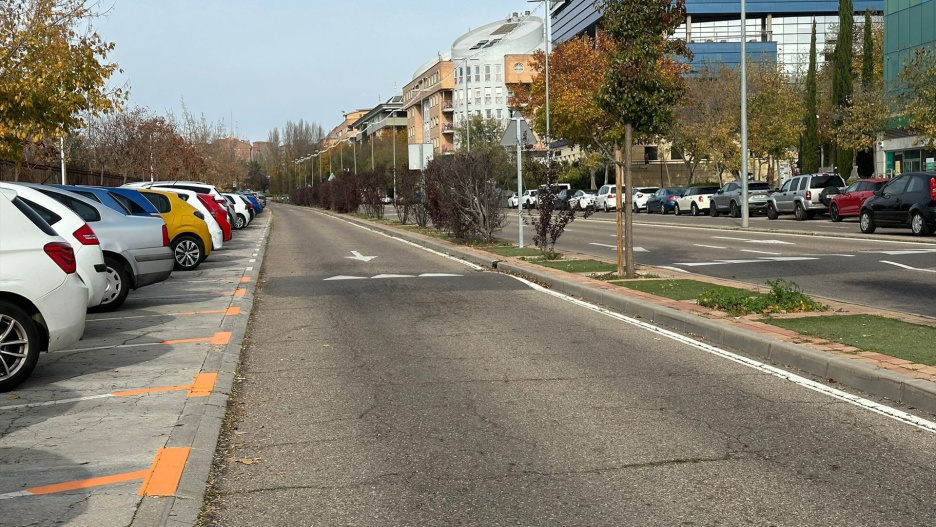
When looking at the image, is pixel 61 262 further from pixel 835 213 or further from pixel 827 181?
pixel 827 181

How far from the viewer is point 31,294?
26.9 ft

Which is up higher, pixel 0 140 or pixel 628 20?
pixel 628 20

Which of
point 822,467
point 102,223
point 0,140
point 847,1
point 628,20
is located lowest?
point 822,467

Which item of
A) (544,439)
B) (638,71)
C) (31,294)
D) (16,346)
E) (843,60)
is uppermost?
(843,60)

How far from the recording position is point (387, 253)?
25.0 m

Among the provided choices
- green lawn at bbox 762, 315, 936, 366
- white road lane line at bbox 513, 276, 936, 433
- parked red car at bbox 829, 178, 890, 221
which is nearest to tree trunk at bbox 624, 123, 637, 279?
white road lane line at bbox 513, 276, 936, 433

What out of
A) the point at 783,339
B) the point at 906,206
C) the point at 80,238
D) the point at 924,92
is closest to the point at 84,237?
the point at 80,238

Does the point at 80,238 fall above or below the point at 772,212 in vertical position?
above

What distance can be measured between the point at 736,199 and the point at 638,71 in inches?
1252

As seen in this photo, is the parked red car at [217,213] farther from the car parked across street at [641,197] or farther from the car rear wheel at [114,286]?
the car parked across street at [641,197]

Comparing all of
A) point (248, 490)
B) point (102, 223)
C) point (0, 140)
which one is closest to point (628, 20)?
point (102, 223)

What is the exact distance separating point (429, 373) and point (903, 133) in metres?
55.2

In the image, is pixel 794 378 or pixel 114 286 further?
pixel 114 286

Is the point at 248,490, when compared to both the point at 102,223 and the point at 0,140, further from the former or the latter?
the point at 0,140
